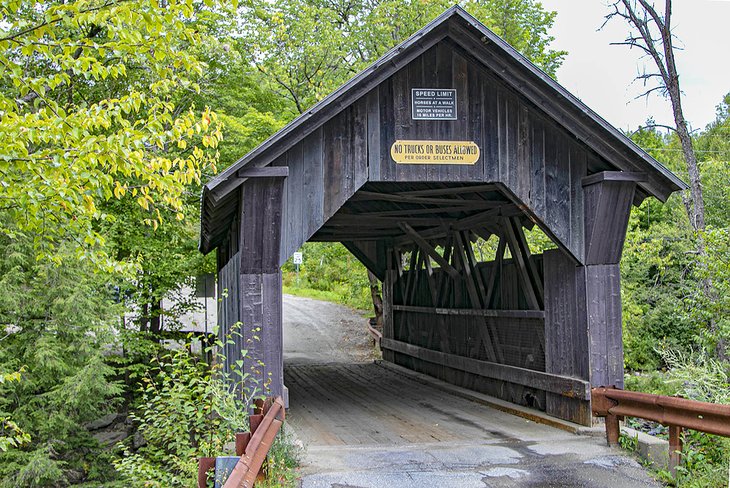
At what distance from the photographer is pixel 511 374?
9.34 meters

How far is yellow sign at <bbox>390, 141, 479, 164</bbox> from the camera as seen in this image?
24.9ft

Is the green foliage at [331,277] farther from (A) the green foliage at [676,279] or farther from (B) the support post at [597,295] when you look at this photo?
(B) the support post at [597,295]

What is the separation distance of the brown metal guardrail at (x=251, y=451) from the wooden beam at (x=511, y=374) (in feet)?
12.1

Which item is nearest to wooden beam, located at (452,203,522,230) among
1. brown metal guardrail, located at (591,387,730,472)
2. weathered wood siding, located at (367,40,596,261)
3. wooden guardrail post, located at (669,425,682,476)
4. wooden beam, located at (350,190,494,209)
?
wooden beam, located at (350,190,494,209)

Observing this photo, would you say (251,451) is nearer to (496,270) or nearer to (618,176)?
(618,176)

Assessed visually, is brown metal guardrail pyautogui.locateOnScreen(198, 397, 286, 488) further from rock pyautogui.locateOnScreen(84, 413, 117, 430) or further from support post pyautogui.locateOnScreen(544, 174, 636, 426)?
rock pyautogui.locateOnScreen(84, 413, 117, 430)

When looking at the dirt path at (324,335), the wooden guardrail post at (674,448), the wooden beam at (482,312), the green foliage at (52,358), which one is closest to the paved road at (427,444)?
the wooden guardrail post at (674,448)

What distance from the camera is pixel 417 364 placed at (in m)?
13.7

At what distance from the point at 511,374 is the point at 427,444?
2.33m

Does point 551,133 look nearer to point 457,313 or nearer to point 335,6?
point 457,313

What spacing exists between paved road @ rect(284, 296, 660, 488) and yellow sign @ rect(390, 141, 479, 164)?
122 inches

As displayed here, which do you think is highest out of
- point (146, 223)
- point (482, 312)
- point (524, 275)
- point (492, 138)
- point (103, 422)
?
point (492, 138)

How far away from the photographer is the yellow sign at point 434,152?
7594 mm

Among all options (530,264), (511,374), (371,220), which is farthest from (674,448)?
(371,220)
